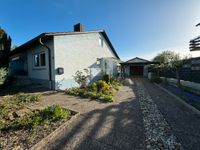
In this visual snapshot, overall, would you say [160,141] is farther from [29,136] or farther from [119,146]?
[29,136]

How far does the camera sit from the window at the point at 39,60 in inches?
387

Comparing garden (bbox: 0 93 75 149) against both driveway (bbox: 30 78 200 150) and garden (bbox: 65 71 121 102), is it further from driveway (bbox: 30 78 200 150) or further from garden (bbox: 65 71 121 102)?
garden (bbox: 65 71 121 102)

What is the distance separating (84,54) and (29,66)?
5.74m

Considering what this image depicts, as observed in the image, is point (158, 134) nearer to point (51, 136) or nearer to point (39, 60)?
point (51, 136)

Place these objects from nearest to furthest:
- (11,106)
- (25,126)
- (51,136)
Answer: (51,136)
(25,126)
(11,106)

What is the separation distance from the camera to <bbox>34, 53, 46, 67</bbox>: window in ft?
32.2

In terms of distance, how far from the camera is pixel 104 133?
3.17 meters

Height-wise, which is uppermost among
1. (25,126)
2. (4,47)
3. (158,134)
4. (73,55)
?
(4,47)

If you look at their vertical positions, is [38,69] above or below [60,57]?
below

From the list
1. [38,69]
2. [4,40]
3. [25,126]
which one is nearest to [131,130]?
[25,126]

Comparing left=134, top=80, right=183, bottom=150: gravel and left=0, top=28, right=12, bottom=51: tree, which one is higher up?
left=0, top=28, right=12, bottom=51: tree

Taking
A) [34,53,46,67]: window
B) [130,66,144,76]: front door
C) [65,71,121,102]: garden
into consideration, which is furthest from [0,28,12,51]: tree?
[130,66,144,76]: front door

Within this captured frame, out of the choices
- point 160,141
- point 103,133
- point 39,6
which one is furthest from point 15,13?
point 160,141

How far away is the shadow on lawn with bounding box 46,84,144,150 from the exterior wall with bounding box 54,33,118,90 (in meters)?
5.29
